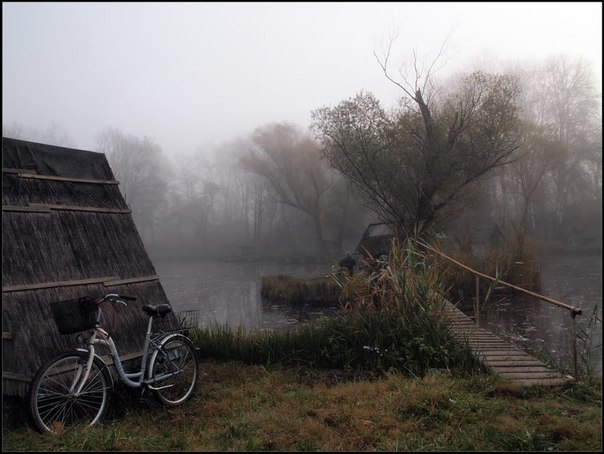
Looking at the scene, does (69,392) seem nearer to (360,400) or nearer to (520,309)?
(360,400)

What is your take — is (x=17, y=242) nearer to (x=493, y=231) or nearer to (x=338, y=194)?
(x=493, y=231)

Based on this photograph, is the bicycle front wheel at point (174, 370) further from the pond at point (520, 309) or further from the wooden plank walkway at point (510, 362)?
the wooden plank walkway at point (510, 362)

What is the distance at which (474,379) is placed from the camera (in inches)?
205

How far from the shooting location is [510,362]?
6.08 meters

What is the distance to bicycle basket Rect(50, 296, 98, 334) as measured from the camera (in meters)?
3.96

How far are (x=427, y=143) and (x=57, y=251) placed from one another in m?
15.2

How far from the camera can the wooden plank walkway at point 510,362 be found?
5.30 m

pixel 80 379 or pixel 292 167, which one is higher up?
pixel 292 167

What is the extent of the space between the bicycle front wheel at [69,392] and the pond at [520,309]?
12.6 ft

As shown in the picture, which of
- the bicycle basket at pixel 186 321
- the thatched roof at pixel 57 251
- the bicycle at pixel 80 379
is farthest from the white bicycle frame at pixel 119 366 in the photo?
the bicycle basket at pixel 186 321

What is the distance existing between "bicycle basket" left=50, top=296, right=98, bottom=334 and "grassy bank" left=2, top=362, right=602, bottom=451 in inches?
31.2

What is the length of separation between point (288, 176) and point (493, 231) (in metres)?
20.9

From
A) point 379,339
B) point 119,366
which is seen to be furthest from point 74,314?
point 379,339

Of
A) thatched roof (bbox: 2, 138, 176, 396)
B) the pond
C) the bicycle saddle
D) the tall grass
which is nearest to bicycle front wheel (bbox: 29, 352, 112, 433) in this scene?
thatched roof (bbox: 2, 138, 176, 396)
